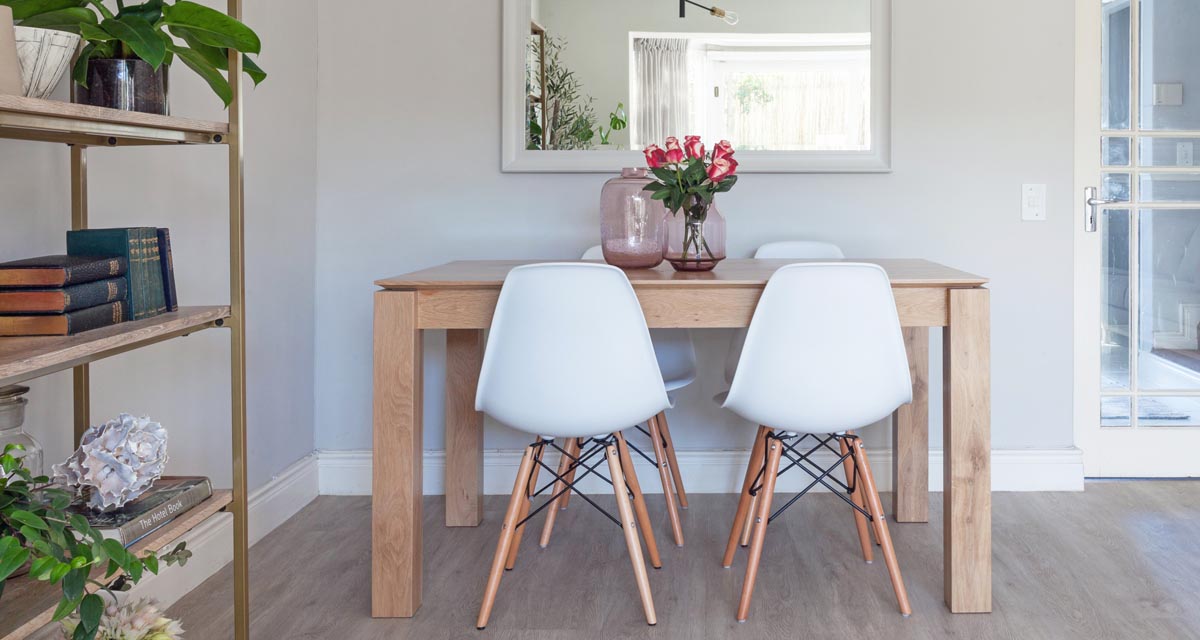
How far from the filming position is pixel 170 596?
91.4 inches

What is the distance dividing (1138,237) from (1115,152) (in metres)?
0.31

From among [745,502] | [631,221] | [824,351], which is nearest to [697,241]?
[631,221]

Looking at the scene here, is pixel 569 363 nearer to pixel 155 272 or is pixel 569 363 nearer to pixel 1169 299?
pixel 155 272

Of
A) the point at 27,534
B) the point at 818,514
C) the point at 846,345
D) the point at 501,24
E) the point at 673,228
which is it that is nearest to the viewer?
the point at 27,534

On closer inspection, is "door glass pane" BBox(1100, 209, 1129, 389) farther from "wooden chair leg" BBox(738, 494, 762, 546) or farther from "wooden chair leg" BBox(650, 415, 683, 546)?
"wooden chair leg" BBox(650, 415, 683, 546)

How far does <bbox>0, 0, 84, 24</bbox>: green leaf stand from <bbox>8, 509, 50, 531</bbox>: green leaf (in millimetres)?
781

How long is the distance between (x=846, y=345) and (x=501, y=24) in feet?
5.81

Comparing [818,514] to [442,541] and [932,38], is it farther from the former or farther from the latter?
[932,38]

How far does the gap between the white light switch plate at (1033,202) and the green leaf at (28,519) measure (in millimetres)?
3072

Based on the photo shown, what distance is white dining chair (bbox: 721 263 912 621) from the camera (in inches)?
85.8

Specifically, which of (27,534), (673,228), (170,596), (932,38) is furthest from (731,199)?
(27,534)

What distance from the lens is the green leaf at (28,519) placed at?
1240 millimetres

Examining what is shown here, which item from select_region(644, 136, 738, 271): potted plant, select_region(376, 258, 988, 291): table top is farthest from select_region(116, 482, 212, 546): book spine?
select_region(644, 136, 738, 271): potted plant

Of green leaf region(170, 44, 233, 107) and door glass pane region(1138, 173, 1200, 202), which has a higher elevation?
green leaf region(170, 44, 233, 107)
